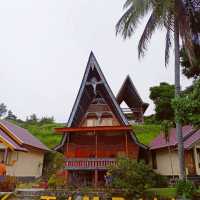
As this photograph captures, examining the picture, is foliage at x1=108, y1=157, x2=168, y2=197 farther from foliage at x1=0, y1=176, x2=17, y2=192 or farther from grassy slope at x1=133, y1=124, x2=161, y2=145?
grassy slope at x1=133, y1=124, x2=161, y2=145

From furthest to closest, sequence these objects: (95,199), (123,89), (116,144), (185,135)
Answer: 1. (123,89)
2. (116,144)
3. (185,135)
4. (95,199)

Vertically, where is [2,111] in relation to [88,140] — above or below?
above

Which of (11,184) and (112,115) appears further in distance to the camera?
(112,115)

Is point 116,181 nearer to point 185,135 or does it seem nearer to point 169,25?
point 185,135

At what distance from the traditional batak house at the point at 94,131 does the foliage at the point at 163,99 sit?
10221mm

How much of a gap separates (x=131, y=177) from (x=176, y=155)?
6.22m

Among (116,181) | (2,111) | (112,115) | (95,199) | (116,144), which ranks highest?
(2,111)

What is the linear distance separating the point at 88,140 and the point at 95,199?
7516 millimetres

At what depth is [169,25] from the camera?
44.7 ft

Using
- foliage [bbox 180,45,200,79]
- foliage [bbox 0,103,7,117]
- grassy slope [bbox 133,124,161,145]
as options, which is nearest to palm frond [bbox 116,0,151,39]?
foliage [bbox 180,45,200,79]

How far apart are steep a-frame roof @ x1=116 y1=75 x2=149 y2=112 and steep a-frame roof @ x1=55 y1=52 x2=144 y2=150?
23.6 feet

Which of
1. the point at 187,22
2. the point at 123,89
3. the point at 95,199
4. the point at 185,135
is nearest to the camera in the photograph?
the point at 95,199

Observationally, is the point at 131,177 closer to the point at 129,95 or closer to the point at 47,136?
the point at 129,95

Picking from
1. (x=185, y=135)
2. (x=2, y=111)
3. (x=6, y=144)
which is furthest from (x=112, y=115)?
(x=2, y=111)
